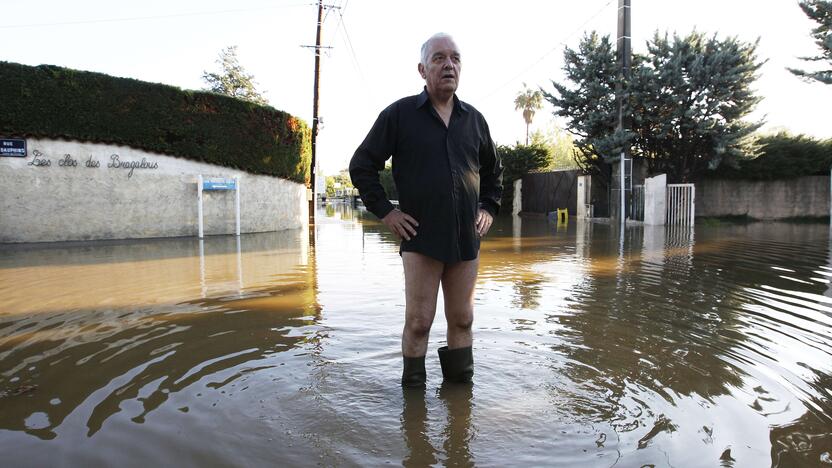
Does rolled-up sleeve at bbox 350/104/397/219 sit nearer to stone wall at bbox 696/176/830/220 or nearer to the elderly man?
the elderly man

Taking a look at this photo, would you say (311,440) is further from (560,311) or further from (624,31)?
(624,31)

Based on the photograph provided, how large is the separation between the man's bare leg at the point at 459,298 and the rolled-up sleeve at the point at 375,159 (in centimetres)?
48

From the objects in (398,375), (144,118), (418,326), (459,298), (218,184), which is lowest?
(398,375)

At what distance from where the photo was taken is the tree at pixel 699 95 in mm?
19297

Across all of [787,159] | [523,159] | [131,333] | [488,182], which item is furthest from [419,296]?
[523,159]

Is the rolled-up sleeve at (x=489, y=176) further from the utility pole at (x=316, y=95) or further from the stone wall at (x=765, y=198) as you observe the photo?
the stone wall at (x=765, y=198)

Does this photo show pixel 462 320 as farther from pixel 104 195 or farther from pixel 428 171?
pixel 104 195

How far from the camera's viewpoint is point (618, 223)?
65.3ft

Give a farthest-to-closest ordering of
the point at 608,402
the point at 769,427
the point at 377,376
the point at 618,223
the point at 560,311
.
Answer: the point at 618,223 → the point at 560,311 → the point at 377,376 → the point at 608,402 → the point at 769,427

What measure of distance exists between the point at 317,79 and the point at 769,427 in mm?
19818

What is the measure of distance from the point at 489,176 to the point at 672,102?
63.1ft

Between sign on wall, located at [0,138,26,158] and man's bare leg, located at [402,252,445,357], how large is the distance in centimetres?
1292

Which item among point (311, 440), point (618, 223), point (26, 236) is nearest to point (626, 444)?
point (311, 440)

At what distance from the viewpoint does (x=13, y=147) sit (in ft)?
40.5
